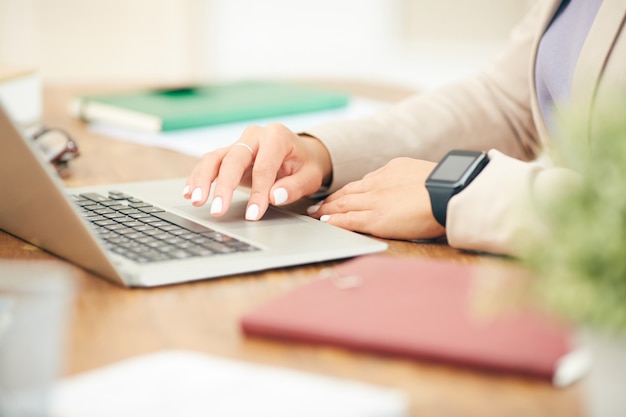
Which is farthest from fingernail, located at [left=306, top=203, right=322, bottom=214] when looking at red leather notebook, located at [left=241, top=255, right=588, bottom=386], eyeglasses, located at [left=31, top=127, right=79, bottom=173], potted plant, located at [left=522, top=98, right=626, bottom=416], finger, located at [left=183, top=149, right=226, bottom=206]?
potted plant, located at [left=522, top=98, right=626, bottom=416]

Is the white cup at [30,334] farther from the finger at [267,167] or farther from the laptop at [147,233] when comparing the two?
the finger at [267,167]

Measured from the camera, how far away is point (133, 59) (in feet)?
12.4

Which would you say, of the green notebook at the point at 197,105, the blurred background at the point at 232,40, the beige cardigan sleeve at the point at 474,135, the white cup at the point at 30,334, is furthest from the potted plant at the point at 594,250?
the blurred background at the point at 232,40

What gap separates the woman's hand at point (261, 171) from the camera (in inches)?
34.8

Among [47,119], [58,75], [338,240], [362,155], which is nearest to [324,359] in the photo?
[338,240]

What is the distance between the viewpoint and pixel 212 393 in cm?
49

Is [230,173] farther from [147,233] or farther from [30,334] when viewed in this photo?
[30,334]

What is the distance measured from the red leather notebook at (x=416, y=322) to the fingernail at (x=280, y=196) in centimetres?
24

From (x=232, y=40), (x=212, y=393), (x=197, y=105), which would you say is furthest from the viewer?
(x=232, y=40)

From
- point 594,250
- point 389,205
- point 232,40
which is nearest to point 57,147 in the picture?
point 389,205

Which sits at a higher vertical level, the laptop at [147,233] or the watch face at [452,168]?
the watch face at [452,168]

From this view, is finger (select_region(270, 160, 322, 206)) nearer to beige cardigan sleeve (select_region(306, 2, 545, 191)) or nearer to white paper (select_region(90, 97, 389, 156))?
beige cardigan sleeve (select_region(306, 2, 545, 191))

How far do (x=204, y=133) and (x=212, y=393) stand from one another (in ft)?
3.36

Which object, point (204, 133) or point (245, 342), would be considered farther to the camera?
point (204, 133)
